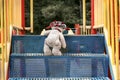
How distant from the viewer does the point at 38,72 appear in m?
2.54

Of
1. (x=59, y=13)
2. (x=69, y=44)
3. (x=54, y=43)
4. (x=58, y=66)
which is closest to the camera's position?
(x=58, y=66)

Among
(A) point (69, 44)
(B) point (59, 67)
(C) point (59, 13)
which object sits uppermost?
(C) point (59, 13)

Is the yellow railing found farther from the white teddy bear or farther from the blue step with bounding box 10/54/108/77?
the white teddy bear

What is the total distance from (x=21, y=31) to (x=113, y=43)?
2142mm

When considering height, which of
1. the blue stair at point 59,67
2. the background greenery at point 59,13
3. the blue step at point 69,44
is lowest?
the blue stair at point 59,67

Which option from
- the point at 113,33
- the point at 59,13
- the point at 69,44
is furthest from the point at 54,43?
the point at 59,13

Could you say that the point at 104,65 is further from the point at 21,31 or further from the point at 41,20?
the point at 41,20

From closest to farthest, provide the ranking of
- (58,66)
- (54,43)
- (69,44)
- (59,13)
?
1. (58,66)
2. (54,43)
3. (69,44)
4. (59,13)

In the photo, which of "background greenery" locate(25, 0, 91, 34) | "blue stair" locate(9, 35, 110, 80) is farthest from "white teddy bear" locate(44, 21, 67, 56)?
"background greenery" locate(25, 0, 91, 34)

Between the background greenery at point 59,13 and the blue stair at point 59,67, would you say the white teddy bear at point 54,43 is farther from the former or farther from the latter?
the background greenery at point 59,13

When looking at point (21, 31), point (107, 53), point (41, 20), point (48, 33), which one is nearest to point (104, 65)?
point (107, 53)

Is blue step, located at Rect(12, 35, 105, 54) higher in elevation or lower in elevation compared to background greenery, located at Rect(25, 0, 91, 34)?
lower

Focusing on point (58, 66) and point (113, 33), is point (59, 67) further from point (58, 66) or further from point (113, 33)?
point (113, 33)

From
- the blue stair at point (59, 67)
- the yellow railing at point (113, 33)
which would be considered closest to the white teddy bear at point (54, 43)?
the blue stair at point (59, 67)
